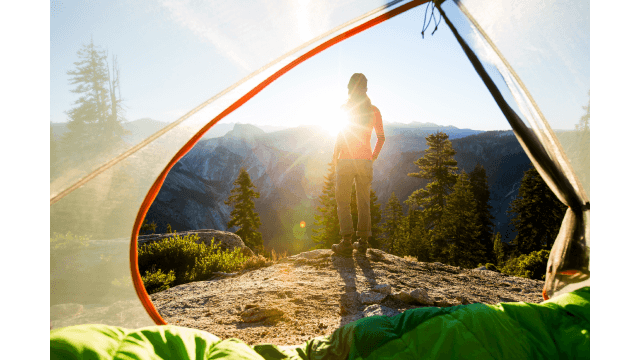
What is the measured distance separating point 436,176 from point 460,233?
4.83 m

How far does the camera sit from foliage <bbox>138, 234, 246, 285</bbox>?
4874 millimetres

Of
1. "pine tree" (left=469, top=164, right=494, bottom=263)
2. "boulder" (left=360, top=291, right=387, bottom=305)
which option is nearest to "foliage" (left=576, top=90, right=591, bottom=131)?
"boulder" (left=360, top=291, right=387, bottom=305)

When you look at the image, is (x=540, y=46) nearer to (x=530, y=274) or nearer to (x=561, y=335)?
Answer: (x=561, y=335)

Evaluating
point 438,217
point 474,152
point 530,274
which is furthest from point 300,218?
point 530,274

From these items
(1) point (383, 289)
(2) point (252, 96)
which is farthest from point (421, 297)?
(2) point (252, 96)

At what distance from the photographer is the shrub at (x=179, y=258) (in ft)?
16.0

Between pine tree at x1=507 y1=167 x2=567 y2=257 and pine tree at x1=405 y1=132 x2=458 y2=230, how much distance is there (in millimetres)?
5753

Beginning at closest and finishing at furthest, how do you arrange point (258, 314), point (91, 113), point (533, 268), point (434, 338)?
point (434, 338)
point (91, 113)
point (258, 314)
point (533, 268)

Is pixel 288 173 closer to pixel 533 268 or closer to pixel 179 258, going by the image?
pixel 533 268

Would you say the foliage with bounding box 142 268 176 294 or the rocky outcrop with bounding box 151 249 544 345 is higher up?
the rocky outcrop with bounding box 151 249 544 345

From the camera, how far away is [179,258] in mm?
5430

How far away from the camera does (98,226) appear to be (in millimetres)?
1351

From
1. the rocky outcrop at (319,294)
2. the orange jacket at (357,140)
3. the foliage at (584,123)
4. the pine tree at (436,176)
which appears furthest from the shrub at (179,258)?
the pine tree at (436,176)

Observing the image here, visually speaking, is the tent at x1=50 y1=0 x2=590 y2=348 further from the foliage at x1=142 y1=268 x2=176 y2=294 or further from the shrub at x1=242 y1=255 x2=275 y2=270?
the foliage at x1=142 y1=268 x2=176 y2=294
